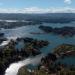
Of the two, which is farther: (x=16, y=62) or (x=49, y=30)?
(x=49, y=30)

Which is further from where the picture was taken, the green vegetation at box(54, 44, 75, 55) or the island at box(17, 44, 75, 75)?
the green vegetation at box(54, 44, 75, 55)

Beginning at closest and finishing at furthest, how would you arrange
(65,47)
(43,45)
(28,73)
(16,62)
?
(28,73) → (16,62) → (65,47) → (43,45)

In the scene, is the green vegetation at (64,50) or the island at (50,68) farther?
the green vegetation at (64,50)

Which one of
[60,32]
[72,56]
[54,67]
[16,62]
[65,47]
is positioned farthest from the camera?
[60,32]

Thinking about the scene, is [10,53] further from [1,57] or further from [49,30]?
[49,30]

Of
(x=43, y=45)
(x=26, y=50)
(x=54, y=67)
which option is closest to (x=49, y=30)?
(x=43, y=45)

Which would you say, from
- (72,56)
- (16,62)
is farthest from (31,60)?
(72,56)

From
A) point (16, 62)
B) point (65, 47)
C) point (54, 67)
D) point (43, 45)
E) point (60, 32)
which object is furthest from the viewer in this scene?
point (60, 32)

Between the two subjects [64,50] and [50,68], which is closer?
[50,68]

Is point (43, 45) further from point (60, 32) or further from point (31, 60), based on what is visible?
point (60, 32)
